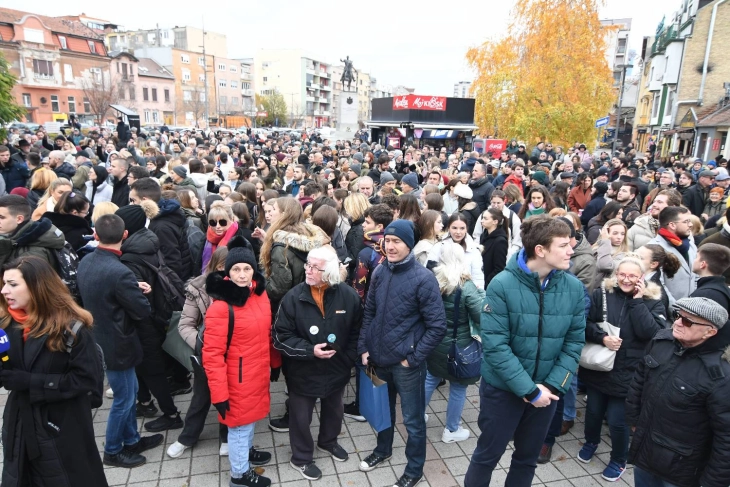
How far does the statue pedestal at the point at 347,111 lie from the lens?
39.3 metres

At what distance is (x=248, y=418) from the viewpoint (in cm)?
345

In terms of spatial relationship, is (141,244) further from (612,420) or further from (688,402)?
(612,420)

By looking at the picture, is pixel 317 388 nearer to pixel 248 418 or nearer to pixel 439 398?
pixel 248 418

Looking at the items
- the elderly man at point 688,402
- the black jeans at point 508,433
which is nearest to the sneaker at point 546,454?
the black jeans at point 508,433

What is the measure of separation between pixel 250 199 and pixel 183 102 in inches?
2736

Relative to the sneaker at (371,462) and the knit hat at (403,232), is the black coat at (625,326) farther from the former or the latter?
the sneaker at (371,462)

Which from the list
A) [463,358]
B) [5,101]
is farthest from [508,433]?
[5,101]

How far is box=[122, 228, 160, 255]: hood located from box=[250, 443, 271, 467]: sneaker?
191cm

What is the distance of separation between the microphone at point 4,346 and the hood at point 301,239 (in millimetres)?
2101

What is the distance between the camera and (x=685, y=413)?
264cm

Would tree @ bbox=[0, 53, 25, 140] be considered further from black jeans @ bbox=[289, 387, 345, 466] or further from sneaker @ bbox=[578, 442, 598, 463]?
sneaker @ bbox=[578, 442, 598, 463]

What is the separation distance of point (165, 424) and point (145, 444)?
327 mm

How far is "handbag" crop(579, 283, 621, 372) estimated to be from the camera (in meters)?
3.64

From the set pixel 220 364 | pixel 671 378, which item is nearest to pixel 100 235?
pixel 220 364
